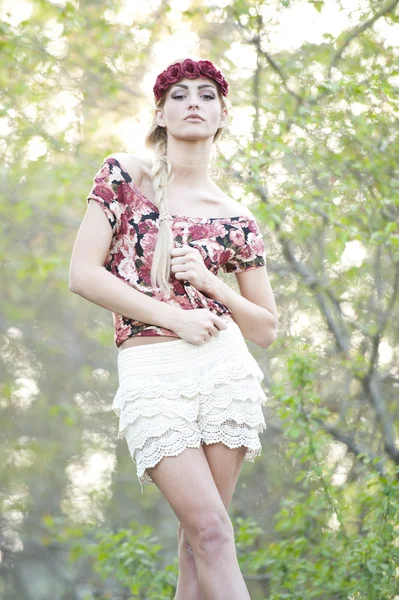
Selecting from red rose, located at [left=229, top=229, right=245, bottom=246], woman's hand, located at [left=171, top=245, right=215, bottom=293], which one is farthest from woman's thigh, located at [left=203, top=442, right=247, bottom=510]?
red rose, located at [left=229, top=229, right=245, bottom=246]

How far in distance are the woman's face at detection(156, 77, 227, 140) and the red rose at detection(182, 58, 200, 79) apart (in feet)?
0.05

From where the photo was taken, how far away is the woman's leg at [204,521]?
5.95 ft

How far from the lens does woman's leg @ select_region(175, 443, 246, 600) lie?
2.00m

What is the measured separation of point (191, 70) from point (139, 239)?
1.68ft

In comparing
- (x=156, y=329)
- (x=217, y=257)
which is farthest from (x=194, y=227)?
(x=156, y=329)

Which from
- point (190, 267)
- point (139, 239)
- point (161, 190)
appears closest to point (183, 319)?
point (190, 267)

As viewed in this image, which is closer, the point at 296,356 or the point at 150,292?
the point at 150,292

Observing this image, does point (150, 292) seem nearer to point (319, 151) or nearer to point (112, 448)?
point (319, 151)

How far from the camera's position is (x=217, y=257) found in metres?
2.16

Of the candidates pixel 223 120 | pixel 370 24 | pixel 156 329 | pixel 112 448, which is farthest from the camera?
pixel 112 448

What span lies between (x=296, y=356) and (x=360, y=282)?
3.84 feet

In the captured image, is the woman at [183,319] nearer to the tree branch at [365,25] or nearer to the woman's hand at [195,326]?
the woman's hand at [195,326]

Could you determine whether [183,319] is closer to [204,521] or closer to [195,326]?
[195,326]

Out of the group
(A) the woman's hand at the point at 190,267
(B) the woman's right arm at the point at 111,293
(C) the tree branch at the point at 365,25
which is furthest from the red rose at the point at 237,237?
(C) the tree branch at the point at 365,25
